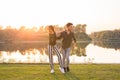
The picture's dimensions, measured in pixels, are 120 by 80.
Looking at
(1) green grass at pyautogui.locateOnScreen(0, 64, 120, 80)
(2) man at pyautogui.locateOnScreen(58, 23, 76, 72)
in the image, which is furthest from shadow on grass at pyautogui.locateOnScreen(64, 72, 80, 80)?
(2) man at pyautogui.locateOnScreen(58, 23, 76, 72)

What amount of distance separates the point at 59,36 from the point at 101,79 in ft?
10.0

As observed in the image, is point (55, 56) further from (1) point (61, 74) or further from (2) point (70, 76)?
(2) point (70, 76)

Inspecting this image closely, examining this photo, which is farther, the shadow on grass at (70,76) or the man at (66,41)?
the man at (66,41)

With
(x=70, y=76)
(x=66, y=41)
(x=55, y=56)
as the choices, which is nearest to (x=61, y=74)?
(x=70, y=76)

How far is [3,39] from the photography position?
115375mm

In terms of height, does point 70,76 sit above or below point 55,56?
below

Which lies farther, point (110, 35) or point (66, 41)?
point (110, 35)

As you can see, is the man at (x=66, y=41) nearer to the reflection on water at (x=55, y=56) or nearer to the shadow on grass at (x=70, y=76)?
the shadow on grass at (x=70, y=76)

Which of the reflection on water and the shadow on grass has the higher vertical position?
the reflection on water

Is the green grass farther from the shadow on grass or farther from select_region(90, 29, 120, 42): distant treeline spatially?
select_region(90, 29, 120, 42): distant treeline

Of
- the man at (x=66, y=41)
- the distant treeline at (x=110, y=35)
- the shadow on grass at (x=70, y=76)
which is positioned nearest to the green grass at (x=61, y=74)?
the shadow on grass at (x=70, y=76)

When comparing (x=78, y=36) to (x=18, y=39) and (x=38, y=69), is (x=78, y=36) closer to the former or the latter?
(x=18, y=39)

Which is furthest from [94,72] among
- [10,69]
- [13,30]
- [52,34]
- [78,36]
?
[78,36]

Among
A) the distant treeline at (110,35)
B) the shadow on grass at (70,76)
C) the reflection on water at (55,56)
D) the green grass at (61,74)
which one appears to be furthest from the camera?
the distant treeline at (110,35)
